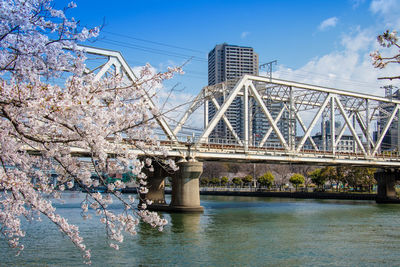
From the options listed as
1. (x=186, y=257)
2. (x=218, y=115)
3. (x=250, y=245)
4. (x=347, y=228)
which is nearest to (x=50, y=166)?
(x=186, y=257)

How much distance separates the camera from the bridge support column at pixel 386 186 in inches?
2326

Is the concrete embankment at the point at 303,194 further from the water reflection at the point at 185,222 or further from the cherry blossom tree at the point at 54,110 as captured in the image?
Answer: the cherry blossom tree at the point at 54,110

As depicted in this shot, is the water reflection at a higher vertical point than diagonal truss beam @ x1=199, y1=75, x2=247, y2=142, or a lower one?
lower

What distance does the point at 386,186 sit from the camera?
196ft

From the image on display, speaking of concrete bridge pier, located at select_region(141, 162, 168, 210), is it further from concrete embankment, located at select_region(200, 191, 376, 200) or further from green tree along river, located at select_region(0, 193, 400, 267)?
concrete embankment, located at select_region(200, 191, 376, 200)

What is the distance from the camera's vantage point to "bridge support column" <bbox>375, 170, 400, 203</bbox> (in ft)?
194

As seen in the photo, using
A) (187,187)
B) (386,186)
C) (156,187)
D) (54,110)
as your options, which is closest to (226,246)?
(54,110)

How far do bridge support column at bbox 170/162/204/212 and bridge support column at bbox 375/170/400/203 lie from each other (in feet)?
112

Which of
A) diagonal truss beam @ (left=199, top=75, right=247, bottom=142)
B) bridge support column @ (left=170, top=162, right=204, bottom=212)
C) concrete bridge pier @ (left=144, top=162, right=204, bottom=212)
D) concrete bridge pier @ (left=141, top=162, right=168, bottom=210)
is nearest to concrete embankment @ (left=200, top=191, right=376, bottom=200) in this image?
diagonal truss beam @ (left=199, top=75, right=247, bottom=142)

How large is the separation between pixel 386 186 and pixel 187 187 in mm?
36062

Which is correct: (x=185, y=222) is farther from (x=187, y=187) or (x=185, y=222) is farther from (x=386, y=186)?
(x=386, y=186)

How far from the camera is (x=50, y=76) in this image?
7375 mm

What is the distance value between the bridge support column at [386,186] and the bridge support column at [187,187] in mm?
34238

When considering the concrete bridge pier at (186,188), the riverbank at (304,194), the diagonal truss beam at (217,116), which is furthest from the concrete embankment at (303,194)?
the concrete bridge pier at (186,188)
